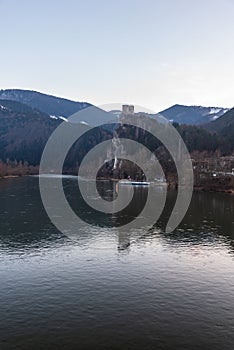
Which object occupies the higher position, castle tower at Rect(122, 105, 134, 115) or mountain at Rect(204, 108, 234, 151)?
castle tower at Rect(122, 105, 134, 115)

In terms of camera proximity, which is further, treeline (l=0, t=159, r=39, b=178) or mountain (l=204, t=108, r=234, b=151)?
mountain (l=204, t=108, r=234, b=151)

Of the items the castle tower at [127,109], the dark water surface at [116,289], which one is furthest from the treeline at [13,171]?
the dark water surface at [116,289]

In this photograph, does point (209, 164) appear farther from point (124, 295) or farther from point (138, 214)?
Result: point (124, 295)

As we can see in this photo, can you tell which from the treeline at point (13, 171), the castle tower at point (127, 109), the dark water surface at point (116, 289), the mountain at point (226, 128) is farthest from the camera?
the castle tower at point (127, 109)

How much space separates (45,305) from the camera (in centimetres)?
1788

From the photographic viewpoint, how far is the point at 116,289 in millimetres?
20406

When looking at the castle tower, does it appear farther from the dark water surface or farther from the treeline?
the dark water surface

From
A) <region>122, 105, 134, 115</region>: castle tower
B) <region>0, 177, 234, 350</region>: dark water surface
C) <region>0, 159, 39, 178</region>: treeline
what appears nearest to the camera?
<region>0, 177, 234, 350</region>: dark water surface

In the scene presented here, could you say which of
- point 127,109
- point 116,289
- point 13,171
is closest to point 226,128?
point 127,109

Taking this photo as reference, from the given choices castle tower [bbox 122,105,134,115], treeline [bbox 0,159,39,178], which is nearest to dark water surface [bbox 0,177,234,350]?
treeline [bbox 0,159,39,178]

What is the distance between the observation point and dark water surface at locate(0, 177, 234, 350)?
49.5ft

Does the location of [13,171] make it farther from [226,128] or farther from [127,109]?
[226,128]

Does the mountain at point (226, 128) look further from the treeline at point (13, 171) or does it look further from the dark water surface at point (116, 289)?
the dark water surface at point (116, 289)

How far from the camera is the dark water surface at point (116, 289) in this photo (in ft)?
49.5
